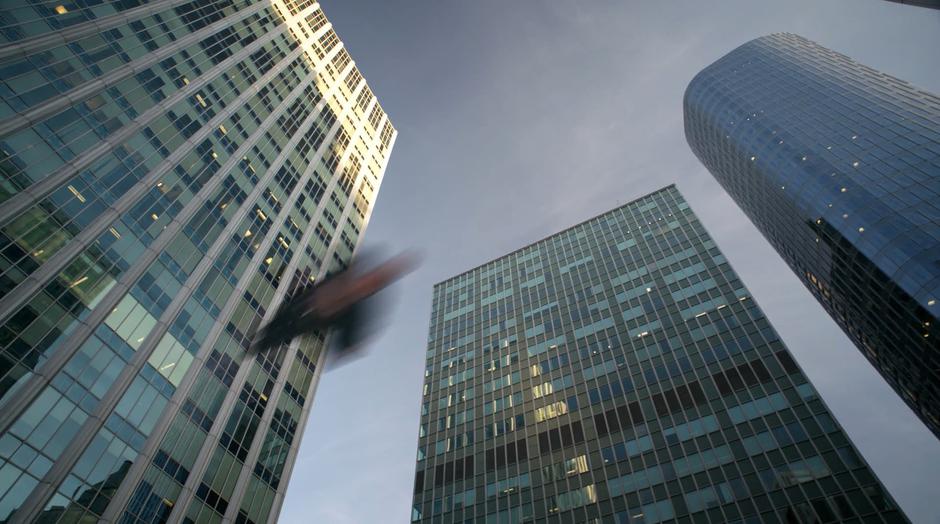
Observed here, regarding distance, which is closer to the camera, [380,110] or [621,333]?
[621,333]

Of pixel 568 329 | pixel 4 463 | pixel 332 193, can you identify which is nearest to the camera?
pixel 4 463

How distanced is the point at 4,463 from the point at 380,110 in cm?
8185

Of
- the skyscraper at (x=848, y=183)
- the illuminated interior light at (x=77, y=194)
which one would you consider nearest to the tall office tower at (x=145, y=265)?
the illuminated interior light at (x=77, y=194)

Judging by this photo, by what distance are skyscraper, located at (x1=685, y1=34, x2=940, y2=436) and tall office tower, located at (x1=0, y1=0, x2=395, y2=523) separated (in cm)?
6899

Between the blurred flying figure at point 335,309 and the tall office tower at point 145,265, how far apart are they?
1.49 metres

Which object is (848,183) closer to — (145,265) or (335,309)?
(335,309)

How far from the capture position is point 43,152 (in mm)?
32844

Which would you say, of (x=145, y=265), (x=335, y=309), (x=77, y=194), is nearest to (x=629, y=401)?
(x=335, y=309)

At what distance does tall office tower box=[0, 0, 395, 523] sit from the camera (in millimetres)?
28188

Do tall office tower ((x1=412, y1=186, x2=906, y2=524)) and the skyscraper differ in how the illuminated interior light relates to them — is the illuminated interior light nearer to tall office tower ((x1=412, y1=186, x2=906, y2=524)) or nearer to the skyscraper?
tall office tower ((x1=412, y1=186, x2=906, y2=524))

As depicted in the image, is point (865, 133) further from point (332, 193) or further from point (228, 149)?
point (228, 149)

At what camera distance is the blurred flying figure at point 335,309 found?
48.7 m

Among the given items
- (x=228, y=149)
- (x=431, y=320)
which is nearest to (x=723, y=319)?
(x=431, y=320)

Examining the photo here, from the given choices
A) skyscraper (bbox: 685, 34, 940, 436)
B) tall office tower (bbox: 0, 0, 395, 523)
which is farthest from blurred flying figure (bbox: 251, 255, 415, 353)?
skyscraper (bbox: 685, 34, 940, 436)
